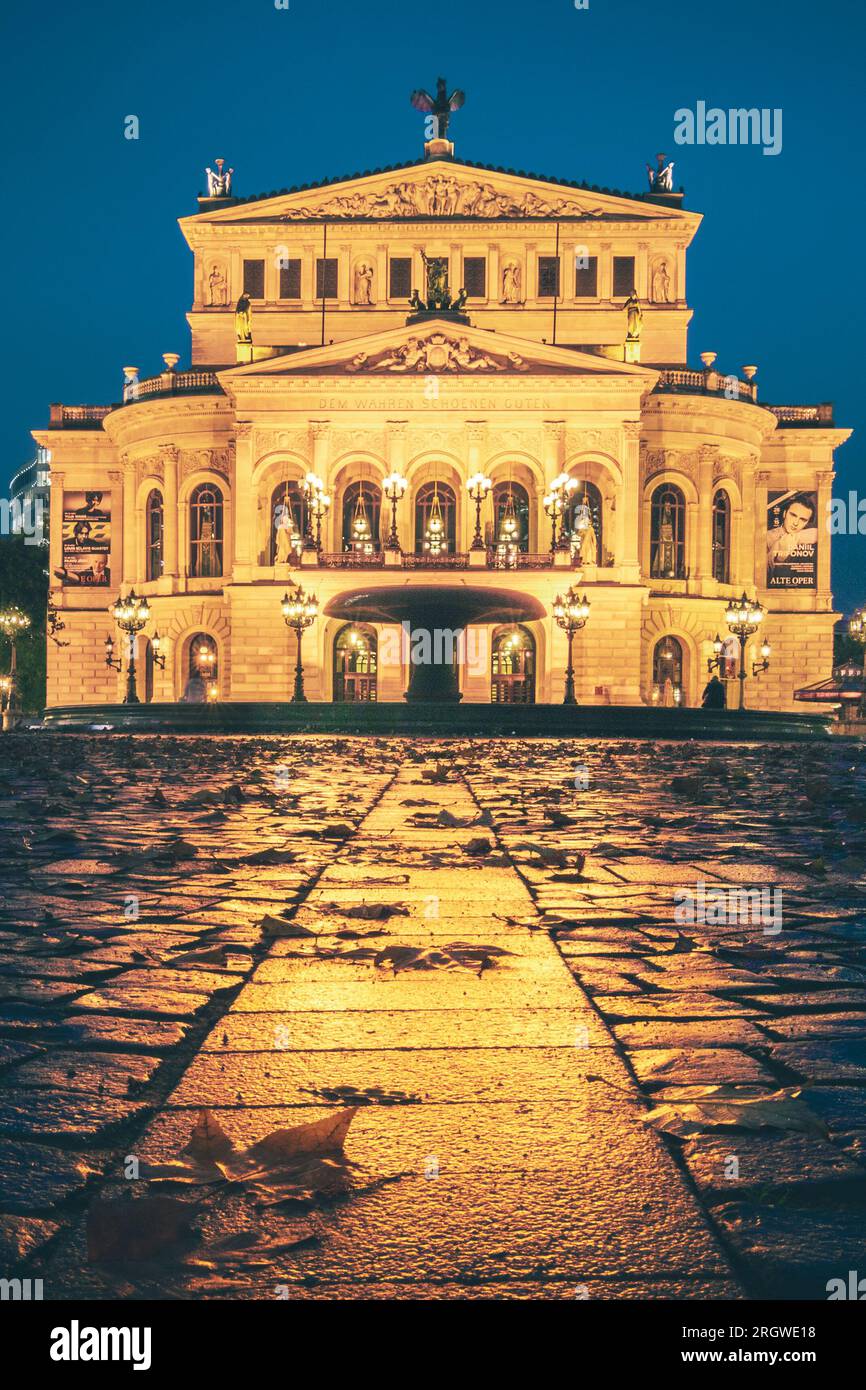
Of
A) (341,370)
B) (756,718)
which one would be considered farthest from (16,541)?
(756,718)

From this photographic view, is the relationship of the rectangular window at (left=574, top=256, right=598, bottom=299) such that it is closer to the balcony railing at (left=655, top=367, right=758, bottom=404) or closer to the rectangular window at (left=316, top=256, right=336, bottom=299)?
the balcony railing at (left=655, top=367, right=758, bottom=404)

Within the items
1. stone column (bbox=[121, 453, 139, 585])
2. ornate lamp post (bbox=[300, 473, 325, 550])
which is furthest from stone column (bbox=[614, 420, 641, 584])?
stone column (bbox=[121, 453, 139, 585])

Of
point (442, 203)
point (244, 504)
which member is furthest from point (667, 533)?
point (442, 203)

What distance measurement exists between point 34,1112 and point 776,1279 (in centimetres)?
141

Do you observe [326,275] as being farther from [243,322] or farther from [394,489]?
[394,489]

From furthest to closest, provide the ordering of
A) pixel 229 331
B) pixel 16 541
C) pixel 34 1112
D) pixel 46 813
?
1. pixel 16 541
2. pixel 229 331
3. pixel 46 813
4. pixel 34 1112

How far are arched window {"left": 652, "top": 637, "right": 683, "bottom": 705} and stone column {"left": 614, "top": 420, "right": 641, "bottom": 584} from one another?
16.2 ft

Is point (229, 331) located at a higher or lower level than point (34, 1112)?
higher

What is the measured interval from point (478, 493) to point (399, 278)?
17444mm

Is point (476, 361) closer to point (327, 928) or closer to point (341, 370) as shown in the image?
point (341, 370)

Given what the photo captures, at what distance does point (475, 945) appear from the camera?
4180 mm

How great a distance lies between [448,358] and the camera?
49094mm

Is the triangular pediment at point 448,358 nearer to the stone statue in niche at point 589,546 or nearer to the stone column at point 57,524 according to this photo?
the stone statue in niche at point 589,546

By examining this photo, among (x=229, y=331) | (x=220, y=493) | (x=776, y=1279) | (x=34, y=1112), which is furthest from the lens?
(x=229, y=331)
